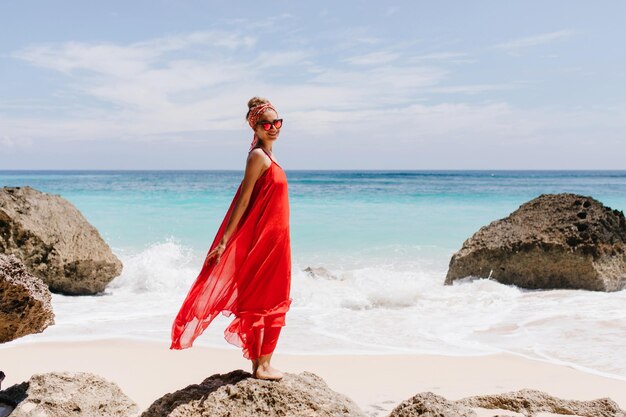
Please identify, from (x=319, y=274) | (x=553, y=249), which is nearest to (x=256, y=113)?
(x=553, y=249)

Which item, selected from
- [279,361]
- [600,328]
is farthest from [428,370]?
[600,328]

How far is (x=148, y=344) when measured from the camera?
596 centimetres

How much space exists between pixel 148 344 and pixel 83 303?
269cm

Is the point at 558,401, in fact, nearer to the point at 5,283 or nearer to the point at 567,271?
the point at 5,283

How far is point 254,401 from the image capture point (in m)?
3.17

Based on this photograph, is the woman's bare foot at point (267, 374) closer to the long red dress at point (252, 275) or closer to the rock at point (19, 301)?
the long red dress at point (252, 275)

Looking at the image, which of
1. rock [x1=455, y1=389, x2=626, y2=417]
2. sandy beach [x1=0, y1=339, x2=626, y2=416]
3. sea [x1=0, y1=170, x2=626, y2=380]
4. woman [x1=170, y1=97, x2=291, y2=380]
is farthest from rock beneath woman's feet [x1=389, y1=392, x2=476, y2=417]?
sea [x1=0, y1=170, x2=626, y2=380]

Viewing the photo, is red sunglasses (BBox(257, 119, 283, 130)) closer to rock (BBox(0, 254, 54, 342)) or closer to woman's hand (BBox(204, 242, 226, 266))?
woman's hand (BBox(204, 242, 226, 266))

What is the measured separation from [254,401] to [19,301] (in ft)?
5.12

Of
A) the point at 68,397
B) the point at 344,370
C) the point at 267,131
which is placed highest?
the point at 267,131

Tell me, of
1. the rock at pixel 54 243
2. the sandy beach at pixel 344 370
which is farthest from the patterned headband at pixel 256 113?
the rock at pixel 54 243

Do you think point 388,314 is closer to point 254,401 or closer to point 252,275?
point 252,275

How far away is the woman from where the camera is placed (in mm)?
3443

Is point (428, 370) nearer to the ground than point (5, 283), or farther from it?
nearer to the ground
